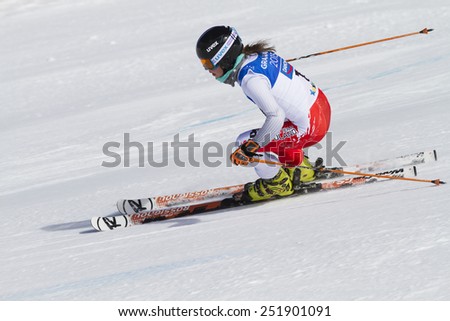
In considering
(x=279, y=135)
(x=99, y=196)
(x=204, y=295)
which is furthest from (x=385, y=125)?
(x=204, y=295)

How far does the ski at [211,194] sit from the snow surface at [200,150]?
0.18 m

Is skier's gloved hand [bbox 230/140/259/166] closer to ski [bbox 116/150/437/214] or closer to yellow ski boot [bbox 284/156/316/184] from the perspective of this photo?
yellow ski boot [bbox 284/156/316/184]

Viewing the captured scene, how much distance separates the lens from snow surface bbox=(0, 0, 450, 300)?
150 inches

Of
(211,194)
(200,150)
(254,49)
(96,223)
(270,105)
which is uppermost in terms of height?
(254,49)

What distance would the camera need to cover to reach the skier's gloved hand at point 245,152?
514 cm

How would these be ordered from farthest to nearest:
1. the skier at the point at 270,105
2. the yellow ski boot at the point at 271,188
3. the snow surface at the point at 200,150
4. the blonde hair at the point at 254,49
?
the yellow ski boot at the point at 271,188, the blonde hair at the point at 254,49, the skier at the point at 270,105, the snow surface at the point at 200,150

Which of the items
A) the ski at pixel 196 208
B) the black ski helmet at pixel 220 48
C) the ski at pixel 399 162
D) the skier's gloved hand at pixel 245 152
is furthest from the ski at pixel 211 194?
the black ski helmet at pixel 220 48

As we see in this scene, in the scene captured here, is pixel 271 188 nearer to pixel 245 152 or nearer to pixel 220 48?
pixel 245 152

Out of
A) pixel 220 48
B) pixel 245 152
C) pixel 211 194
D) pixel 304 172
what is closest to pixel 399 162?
pixel 304 172

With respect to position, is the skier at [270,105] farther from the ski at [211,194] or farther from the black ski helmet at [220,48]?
the ski at [211,194]

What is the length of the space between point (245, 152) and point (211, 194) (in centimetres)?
79

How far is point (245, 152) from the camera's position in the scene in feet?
17.0

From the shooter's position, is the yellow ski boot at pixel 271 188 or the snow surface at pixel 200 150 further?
the yellow ski boot at pixel 271 188

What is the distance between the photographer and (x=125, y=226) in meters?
5.61
